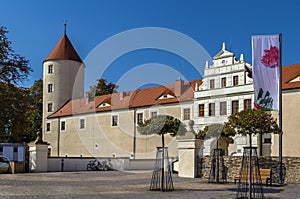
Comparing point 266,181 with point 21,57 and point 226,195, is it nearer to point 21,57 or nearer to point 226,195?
point 226,195

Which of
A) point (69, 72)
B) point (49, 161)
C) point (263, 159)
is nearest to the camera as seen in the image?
point (263, 159)

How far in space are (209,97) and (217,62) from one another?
9.78ft

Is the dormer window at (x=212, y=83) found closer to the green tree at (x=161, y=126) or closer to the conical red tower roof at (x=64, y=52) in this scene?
the green tree at (x=161, y=126)

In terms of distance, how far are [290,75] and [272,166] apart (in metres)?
16.8

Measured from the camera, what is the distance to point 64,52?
51438 mm

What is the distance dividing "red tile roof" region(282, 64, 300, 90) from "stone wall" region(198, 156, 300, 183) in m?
14.0

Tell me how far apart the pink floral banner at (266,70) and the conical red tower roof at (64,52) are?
114 ft

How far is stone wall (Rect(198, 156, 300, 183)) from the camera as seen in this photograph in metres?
16.8

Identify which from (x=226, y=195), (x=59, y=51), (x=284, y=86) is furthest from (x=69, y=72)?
(x=226, y=195)

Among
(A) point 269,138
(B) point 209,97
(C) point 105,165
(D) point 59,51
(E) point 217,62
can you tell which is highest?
(D) point 59,51

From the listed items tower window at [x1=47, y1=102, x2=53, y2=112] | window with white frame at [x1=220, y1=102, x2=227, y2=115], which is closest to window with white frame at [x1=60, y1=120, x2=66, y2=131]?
tower window at [x1=47, y1=102, x2=53, y2=112]

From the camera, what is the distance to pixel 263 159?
697 inches

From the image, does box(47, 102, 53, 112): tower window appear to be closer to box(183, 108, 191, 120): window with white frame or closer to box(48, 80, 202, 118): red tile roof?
box(48, 80, 202, 118): red tile roof

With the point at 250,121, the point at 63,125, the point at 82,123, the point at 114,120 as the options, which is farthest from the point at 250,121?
→ the point at 63,125
